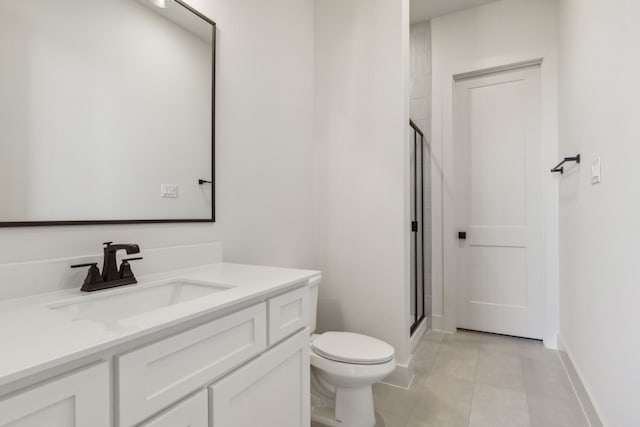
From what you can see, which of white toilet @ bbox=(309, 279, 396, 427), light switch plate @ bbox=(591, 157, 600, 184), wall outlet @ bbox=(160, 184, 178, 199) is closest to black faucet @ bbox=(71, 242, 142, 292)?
wall outlet @ bbox=(160, 184, 178, 199)

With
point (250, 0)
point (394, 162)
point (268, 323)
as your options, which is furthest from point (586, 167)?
point (250, 0)

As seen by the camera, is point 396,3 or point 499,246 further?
point 499,246

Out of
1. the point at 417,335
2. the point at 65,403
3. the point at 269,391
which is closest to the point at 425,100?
the point at 417,335

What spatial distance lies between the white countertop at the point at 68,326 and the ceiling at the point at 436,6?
2762mm

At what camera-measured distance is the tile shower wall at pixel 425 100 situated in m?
2.95

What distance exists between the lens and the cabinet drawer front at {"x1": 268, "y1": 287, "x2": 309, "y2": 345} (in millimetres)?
1052

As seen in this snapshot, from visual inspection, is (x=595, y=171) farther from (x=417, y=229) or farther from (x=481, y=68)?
(x=481, y=68)

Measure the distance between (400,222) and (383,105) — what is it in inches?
29.0

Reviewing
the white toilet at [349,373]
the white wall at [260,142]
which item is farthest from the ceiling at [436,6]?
the white toilet at [349,373]

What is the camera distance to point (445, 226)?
2893 millimetres

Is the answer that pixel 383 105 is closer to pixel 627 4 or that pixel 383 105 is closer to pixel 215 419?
pixel 627 4

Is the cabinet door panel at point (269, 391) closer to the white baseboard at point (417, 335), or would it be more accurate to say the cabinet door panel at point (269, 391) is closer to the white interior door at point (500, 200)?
the white baseboard at point (417, 335)

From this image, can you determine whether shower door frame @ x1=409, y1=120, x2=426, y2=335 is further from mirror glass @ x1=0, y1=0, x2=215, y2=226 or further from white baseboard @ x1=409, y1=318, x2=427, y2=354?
mirror glass @ x1=0, y1=0, x2=215, y2=226

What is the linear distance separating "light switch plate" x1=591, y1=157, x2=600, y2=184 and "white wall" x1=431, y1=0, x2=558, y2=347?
1.11 m
